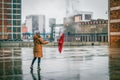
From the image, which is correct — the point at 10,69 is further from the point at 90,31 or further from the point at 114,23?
the point at 90,31

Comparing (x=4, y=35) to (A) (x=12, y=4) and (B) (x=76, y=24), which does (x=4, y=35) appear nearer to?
(A) (x=12, y=4)

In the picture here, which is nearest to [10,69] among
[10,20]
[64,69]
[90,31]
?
[64,69]

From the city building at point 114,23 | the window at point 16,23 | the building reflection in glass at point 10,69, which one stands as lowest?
the building reflection in glass at point 10,69

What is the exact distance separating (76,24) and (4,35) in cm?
6457

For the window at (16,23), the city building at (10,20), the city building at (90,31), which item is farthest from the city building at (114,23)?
the city building at (90,31)

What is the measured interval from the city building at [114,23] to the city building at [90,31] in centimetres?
8953

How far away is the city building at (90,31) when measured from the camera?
138525mm

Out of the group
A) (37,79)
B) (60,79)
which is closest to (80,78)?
(60,79)

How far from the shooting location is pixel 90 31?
149500 millimetres

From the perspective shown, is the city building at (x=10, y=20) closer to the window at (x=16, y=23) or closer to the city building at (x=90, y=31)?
the window at (x=16, y=23)

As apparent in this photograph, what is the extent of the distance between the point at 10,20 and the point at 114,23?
77410mm

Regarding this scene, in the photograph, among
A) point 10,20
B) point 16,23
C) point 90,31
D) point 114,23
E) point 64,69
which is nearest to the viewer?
point 64,69

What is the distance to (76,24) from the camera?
550 feet

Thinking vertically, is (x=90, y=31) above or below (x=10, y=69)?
above
